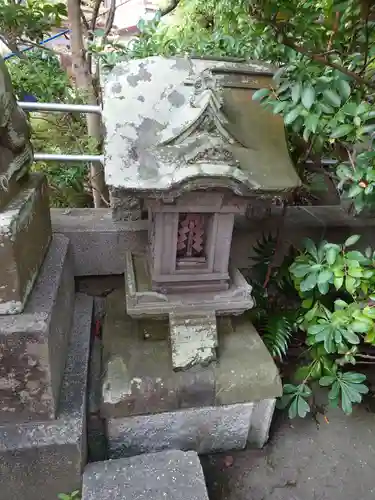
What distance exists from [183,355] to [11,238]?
1.04 metres

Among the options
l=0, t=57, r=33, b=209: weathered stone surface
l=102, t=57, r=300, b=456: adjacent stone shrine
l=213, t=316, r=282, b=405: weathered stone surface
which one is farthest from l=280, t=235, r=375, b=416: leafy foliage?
l=0, t=57, r=33, b=209: weathered stone surface

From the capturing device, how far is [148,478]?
1.79m

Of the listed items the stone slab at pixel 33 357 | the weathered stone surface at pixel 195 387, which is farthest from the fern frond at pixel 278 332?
the stone slab at pixel 33 357

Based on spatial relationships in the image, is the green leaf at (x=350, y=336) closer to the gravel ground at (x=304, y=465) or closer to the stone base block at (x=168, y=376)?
the stone base block at (x=168, y=376)

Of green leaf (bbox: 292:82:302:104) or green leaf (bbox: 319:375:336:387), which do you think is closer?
green leaf (bbox: 292:82:302:104)

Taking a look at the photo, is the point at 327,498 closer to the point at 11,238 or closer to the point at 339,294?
the point at 339,294

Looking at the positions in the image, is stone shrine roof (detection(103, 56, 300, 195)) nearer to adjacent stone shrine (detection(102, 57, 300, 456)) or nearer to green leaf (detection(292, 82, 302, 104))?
adjacent stone shrine (detection(102, 57, 300, 456))

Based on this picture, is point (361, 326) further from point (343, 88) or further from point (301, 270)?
point (343, 88)

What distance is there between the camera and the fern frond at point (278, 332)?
8.03ft

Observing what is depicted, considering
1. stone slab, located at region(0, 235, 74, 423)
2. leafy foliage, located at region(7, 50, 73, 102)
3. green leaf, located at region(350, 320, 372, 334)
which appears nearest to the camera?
stone slab, located at region(0, 235, 74, 423)

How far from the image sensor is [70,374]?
6.86 ft

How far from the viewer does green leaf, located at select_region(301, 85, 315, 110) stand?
1.58 m

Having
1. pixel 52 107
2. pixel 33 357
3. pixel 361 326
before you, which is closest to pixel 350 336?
pixel 361 326

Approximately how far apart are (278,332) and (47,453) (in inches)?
56.3
